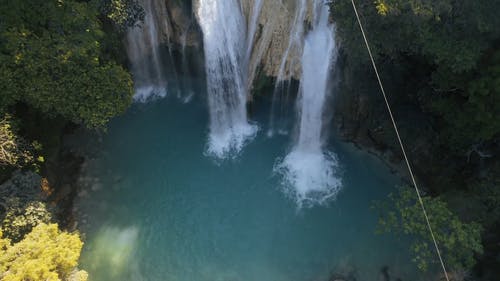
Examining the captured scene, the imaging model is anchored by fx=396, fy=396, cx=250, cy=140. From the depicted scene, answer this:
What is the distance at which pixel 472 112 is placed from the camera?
1222cm

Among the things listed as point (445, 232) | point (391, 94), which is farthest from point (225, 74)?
point (445, 232)

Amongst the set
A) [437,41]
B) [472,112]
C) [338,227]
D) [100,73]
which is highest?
[437,41]

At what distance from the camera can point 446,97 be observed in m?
13.3

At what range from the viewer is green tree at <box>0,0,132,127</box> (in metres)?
12.6

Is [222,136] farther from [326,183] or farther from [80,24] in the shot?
[80,24]

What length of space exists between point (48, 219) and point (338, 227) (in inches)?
401

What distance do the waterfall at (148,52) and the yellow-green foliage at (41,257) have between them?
30.3 ft

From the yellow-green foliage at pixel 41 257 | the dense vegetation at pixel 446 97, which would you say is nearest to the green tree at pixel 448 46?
the dense vegetation at pixel 446 97

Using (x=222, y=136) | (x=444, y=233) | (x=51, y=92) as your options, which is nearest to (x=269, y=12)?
(x=222, y=136)

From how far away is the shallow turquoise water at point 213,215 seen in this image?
14211mm

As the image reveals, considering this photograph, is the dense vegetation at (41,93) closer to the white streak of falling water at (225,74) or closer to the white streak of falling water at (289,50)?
the white streak of falling water at (225,74)

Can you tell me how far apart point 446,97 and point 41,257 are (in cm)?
1334

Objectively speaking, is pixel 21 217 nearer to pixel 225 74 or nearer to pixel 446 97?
pixel 225 74

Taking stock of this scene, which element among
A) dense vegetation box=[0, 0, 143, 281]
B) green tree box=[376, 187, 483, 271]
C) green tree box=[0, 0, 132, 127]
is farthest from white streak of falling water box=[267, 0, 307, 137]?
green tree box=[376, 187, 483, 271]
